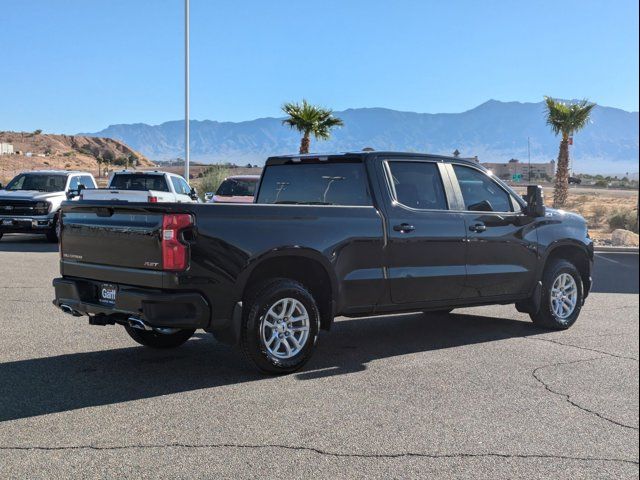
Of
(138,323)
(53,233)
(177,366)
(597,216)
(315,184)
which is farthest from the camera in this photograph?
(597,216)

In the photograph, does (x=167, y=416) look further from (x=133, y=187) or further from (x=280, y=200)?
(x=133, y=187)

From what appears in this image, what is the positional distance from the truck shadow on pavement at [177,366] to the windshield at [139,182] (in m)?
10.2

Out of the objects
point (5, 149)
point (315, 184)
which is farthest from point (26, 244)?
point (5, 149)

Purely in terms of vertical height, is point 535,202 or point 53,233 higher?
point 535,202

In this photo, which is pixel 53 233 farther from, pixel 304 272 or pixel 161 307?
pixel 161 307

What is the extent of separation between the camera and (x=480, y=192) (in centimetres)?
A: 756

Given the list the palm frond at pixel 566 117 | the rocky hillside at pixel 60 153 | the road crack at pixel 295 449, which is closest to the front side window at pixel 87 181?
the road crack at pixel 295 449

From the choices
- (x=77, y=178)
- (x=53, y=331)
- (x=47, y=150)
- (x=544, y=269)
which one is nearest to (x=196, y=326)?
(x=53, y=331)

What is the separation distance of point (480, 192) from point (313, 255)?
2.43 metres

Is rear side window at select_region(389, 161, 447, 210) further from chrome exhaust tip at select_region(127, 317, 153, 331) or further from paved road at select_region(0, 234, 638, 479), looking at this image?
chrome exhaust tip at select_region(127, 317, 153, 331)

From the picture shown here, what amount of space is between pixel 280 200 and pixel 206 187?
27959mm

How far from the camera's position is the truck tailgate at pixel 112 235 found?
5473 millimetres

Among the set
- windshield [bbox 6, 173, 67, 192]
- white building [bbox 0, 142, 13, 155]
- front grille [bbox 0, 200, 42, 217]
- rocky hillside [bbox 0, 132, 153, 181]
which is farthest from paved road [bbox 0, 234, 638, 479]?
white building [bbox 0, 142, 13, 155]

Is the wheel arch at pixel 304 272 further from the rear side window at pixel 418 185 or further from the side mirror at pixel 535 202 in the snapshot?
the side mirror at pixel 535 202
